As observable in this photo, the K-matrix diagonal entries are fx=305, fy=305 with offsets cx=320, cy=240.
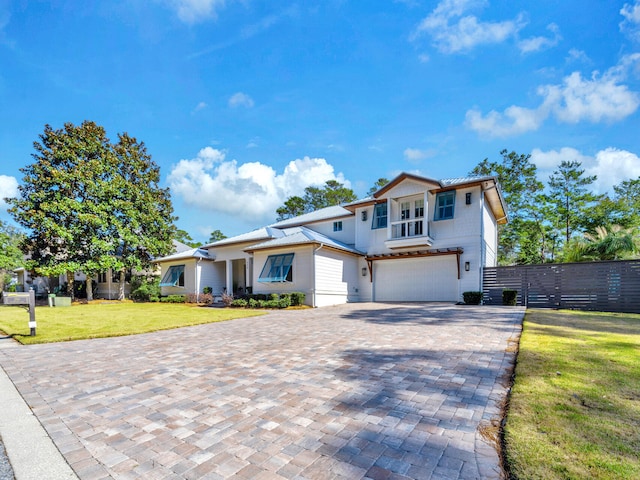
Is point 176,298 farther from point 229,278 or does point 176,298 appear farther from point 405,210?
point 405,210

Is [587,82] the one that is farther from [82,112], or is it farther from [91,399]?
[82,112]

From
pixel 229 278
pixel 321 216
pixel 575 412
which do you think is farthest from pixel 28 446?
pixel 321 216

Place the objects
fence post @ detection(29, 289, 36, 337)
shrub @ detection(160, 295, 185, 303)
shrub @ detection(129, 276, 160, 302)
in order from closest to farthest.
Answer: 1. fence post @ detection(29, 289, 36, 337)
2. shrub @ detection(160, 295, 185, 303)
3. shrub @ detection(129, 276, 160, 302)

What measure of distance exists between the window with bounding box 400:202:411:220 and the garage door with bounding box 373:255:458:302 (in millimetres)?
2392

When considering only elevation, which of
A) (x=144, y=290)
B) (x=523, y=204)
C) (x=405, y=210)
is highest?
(x=523, y=204)

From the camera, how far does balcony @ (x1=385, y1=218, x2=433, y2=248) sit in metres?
15.8

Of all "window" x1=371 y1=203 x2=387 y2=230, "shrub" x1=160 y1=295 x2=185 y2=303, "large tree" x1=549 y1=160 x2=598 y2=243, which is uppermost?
"large tree" x1=549 y1=160 x2=598 y2=243

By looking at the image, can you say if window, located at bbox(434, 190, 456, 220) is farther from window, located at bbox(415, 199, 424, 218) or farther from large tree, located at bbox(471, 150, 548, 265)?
large tree, located at bbox(471, 150, 548, 265)

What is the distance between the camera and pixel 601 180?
23.6 meters

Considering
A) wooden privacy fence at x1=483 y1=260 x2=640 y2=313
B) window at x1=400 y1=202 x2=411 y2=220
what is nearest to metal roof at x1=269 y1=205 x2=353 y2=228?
window at x1=400 y1=202 x2=411 y2=220

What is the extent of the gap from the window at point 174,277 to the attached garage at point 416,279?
1372cm

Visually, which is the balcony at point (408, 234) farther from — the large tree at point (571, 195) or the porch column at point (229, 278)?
the large tree at point (571, 195)

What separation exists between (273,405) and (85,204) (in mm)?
23514

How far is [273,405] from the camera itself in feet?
11.0
